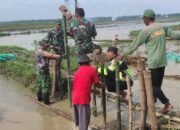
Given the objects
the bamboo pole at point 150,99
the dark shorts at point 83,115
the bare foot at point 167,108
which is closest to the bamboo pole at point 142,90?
the bamboo pole at point 150,99

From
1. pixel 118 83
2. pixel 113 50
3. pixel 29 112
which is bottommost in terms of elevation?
pixel 29 112

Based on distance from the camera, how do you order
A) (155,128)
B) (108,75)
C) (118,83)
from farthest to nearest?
1. (108,75)
2. (118,83)
3. (155,128)

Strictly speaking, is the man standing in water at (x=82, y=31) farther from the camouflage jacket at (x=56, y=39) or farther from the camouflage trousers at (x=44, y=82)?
the camouflage trousers at (x=44, y=82)

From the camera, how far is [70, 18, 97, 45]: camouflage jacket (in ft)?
23.5

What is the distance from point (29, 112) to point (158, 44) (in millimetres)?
4118

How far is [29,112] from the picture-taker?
8.62m

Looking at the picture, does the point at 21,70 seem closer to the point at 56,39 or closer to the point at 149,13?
the point at 56,39

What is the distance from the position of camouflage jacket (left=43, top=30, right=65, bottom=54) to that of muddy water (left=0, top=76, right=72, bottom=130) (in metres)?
1.54

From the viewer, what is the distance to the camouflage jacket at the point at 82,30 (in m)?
7.18

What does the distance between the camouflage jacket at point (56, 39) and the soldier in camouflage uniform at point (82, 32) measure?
1152 mm

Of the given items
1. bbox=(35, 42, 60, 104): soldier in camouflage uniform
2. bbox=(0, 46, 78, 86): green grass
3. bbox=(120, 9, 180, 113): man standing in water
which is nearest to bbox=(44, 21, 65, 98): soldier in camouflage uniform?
bbox=(35, 42, 60, 104): soldier in camouflage uniform

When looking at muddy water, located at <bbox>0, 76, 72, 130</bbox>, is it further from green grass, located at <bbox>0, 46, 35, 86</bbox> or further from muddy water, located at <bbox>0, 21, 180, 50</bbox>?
muddy water, located at <bbox>0, 21, 180, 50</bbox>

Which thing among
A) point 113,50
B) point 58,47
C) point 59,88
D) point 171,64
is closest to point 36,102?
point 59,88

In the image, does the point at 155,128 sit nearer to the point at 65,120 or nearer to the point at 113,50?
the point at 113,50
